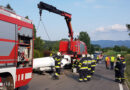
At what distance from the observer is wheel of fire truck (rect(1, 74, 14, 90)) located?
20.9ft

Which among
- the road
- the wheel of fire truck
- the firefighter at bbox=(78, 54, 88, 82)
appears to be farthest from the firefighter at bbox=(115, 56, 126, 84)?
the wheel of fire truck

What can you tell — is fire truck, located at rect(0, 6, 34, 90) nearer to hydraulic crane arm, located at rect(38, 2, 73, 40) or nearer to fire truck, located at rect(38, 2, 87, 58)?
hydraulic crane arm, located at rect(38, 2, 73, 40)

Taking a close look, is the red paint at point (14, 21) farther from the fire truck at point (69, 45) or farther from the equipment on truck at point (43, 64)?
the fire truck at point (69, 45)

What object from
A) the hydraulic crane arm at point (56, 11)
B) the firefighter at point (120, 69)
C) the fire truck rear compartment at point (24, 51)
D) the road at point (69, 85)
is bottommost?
the road at point (69, 85)

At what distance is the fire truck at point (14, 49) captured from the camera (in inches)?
241

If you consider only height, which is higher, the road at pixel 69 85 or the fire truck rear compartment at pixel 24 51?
the fire truck rear compartment at pixel 24 51

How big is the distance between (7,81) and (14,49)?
1072mm

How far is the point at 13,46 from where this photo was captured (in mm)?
6551

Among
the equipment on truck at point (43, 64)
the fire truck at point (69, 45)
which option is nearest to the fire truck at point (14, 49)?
the equipment on truck at point (43, 64)

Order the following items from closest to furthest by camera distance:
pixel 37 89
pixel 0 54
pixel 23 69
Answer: pixel 0 54, pixel 23 69, pixel 37 89

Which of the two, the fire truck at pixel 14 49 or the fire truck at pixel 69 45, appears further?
the fire truck at pixel 69 45

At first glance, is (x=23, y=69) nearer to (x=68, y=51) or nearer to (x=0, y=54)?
(x=0, y=54)

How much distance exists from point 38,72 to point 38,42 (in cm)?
1583

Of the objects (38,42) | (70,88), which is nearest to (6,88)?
(70,88)
